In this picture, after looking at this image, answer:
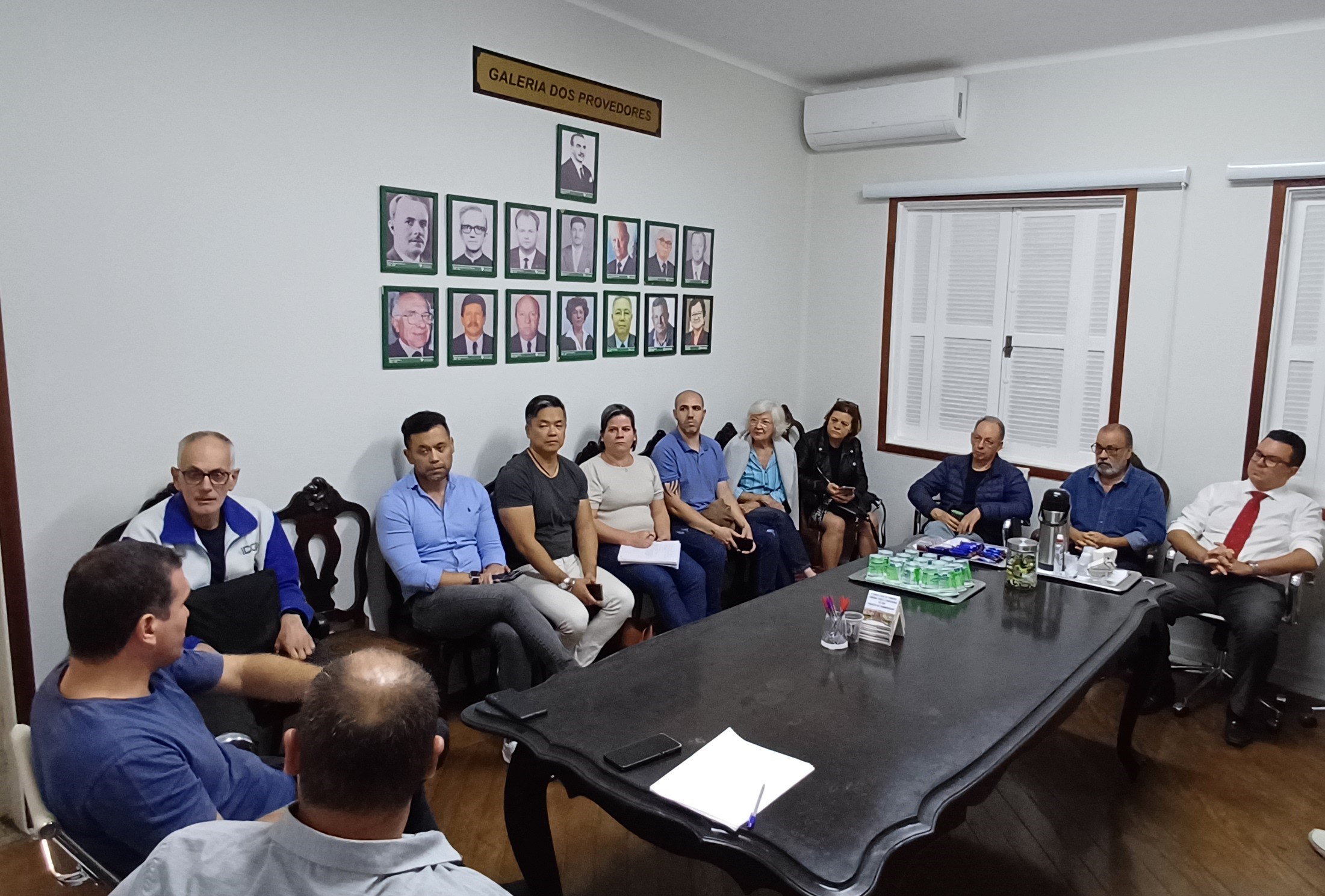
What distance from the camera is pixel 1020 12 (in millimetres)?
3938

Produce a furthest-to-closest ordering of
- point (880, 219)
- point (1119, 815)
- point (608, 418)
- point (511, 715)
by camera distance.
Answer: point (880, 219) → point (608, 418) → point (1119, 815) → point (511, 715)

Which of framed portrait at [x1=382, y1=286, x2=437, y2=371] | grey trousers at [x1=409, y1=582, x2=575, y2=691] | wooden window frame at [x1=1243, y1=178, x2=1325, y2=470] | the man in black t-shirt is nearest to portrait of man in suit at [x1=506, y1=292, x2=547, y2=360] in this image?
the man in black t-shirt

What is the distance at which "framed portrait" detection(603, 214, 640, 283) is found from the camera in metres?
4.25

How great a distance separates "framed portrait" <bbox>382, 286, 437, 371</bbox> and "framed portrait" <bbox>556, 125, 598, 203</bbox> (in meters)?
0.84

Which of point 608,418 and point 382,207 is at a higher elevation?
point 382,207

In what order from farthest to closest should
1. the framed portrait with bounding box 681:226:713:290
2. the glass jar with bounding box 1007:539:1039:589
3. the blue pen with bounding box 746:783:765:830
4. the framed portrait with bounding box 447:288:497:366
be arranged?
1. the framed portrait with bounding box 681:226:713:290
2. the framed portrait with bounding box 447:288:497:366
3. the glass jar with bounding box 1007:539:1039:589
4. the blue pen with bounding box 746:783:765:830

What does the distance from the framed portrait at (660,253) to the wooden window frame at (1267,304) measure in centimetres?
267

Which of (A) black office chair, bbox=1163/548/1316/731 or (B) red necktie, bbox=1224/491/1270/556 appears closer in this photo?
(A) black office chair, bbox=1163/548/1316/731

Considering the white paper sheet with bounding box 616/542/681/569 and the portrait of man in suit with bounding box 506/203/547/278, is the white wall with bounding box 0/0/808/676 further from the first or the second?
the white paper sheet with bounding box 616/542/681/569

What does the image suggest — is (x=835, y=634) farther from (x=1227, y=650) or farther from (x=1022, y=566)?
(x=1227, y=650)

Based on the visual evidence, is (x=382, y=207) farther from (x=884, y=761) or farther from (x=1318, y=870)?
(x=1318, y=870)

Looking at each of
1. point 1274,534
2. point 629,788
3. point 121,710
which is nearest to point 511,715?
point 629,788

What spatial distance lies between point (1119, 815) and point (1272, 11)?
3.30m

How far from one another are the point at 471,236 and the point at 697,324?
1.52m
